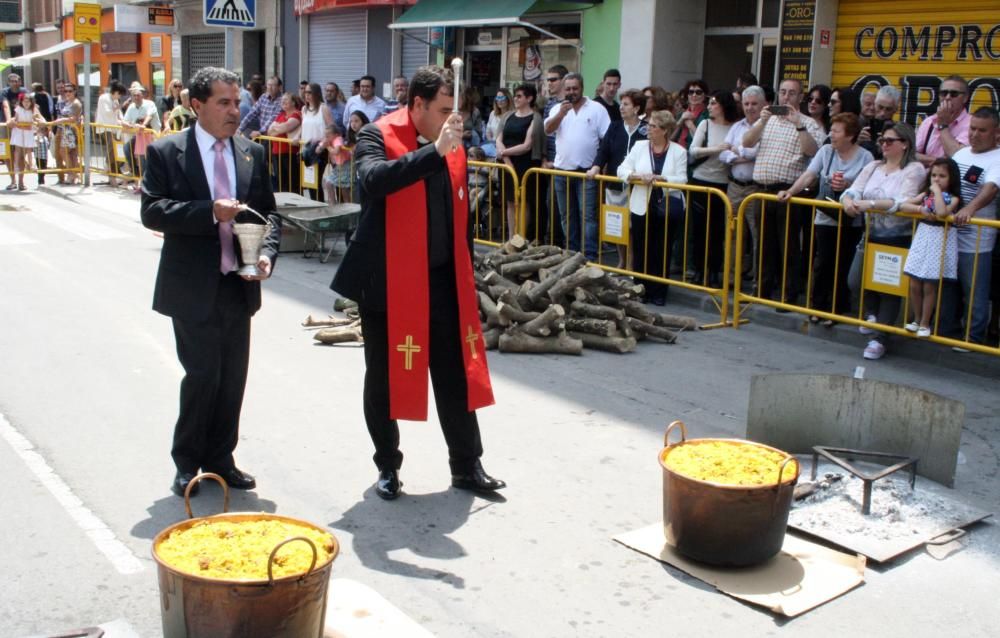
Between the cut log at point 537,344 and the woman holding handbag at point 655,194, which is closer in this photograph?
the cut log at point 537,344

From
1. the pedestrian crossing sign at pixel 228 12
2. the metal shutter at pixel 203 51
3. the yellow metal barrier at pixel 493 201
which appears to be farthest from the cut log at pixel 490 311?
the metal shutter at pixel 203 51

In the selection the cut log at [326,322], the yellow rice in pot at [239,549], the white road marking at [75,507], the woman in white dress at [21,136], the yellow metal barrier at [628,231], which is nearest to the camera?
the yellow rice in pot at [239,549]

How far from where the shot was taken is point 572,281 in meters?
8.86

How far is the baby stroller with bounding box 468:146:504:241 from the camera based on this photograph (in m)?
12.5

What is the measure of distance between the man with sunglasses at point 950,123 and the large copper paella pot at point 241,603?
7007 millimetres

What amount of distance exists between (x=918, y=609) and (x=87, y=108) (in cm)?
1769

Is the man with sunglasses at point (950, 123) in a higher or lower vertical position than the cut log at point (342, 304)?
higher

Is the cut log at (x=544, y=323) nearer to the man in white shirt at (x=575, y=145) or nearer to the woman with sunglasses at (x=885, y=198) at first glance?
the woman with sunglasses at (x=885, y=198)

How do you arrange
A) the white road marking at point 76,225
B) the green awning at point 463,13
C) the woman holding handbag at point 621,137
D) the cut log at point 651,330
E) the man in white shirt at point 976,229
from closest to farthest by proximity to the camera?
the man in white shirt at point 976,229 → the cut log at point 651,330 → the woman holding handbag at point 621,137 → the white road marking at point 76,225 → the green awning at point 463,13

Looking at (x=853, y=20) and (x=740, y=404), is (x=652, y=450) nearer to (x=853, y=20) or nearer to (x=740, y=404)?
(x=740, y=404)

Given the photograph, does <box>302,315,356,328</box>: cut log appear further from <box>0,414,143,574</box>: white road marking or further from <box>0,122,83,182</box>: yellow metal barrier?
<box>0,122,83,182</box>: yellow metal barrier

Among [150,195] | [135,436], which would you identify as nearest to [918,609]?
[150,195]

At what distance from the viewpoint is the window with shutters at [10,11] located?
4469 centimetres

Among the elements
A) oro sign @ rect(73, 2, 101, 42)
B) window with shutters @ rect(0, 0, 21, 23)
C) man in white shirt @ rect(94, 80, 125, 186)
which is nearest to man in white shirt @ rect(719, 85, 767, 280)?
oro sign @ rect(73, 2, 101, 42)
